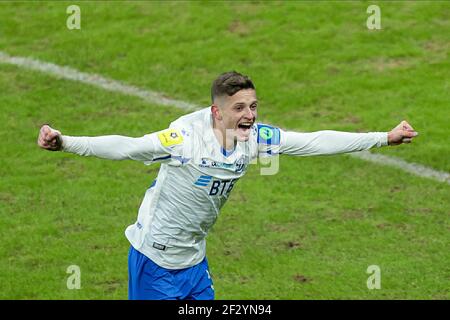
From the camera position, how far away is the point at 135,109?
597 inches

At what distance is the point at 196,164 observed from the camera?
29.1ft

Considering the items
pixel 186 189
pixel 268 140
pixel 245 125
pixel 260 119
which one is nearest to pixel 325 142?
pixel 268 140

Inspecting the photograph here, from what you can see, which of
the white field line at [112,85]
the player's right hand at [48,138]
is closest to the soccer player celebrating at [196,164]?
the player's right hand at [48,138]

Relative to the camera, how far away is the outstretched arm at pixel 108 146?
834 cm

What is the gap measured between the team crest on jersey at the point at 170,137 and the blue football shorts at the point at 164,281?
93 cm

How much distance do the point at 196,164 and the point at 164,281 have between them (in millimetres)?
902

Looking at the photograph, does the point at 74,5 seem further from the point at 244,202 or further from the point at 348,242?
the point at 348,242

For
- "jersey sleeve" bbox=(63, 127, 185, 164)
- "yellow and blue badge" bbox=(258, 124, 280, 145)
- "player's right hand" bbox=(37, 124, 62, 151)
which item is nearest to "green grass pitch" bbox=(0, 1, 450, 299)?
"yellow and blue badge" bbox=(258, 124, 280, 145)

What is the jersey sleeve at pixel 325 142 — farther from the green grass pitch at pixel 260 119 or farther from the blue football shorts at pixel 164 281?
the green grass pitch at pixel 260 119

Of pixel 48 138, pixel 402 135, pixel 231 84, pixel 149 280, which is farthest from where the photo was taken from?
pixel 149 280

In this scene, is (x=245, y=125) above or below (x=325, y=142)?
above

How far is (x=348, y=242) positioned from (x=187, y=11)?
6.08m

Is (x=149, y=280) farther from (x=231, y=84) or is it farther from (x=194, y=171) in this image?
(x=231, y=84)

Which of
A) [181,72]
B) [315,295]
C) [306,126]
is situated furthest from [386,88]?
[315,295]
